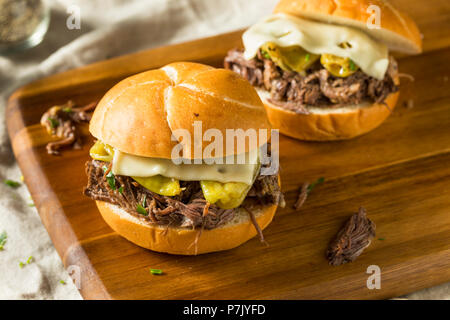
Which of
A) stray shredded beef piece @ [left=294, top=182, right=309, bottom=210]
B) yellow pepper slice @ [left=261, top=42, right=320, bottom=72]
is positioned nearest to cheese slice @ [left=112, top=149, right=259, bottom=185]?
stray shredded beef piece @ [left=294, top=182, right=309, bottom=210]

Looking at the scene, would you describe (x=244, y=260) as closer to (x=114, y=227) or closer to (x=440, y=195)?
(x=114, y=227)

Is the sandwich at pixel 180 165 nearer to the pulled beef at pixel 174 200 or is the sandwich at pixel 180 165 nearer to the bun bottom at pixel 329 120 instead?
the pulled beef at pixel 174 200

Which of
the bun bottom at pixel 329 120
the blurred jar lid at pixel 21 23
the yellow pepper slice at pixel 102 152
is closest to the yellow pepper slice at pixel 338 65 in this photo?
the bun bottom at pixel 329 120

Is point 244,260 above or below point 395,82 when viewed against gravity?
below

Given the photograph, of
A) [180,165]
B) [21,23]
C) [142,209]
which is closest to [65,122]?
[21,23]

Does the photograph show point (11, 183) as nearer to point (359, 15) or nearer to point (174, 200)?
point (174, 200)

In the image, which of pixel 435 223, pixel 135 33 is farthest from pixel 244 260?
pixel 135 33

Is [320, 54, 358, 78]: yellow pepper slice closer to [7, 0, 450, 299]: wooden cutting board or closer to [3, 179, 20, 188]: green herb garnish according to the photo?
[7, 0, 450, 299]: wooden cutting board
